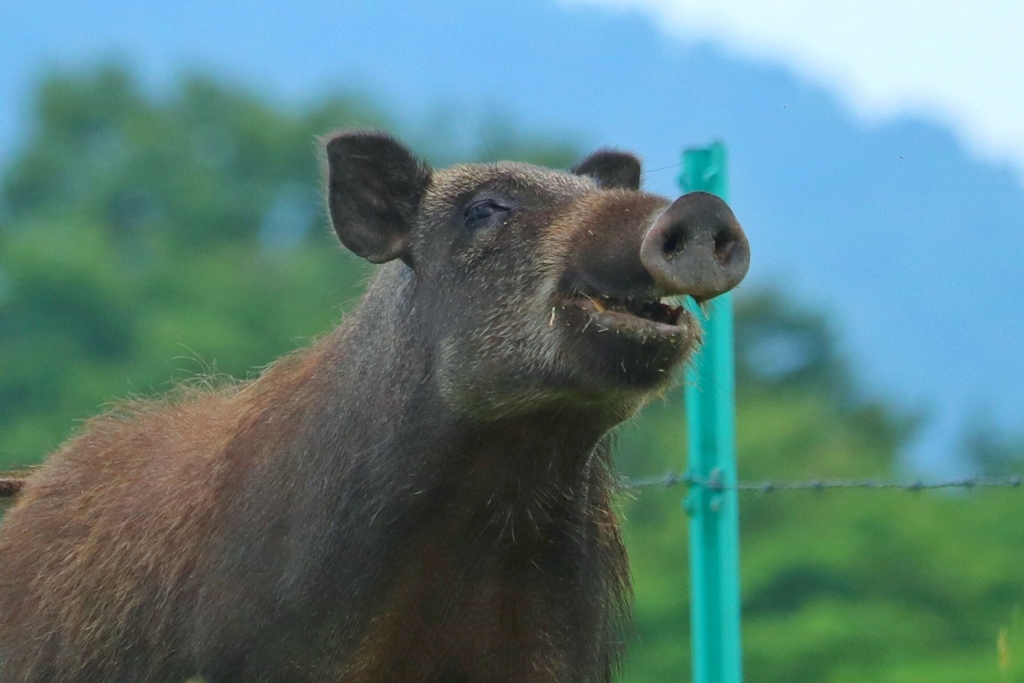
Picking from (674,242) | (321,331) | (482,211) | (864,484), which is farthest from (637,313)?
(321,331)

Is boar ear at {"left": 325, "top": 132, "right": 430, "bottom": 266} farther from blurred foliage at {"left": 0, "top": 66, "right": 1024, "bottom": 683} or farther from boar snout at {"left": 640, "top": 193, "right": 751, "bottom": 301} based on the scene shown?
boar snout at {"left": 640, "top": 193, "right": 751, "bottom": 301}

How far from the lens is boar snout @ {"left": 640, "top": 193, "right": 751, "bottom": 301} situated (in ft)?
13.3

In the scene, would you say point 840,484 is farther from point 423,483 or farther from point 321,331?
point 321,331

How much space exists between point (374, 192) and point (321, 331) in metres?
1.56

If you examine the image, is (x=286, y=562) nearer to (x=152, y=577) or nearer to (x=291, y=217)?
(x=152, y=577)

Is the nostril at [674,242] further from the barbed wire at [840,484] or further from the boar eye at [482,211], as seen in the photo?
the barbed wire at [840,484]

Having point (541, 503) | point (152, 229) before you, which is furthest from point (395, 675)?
point (152, 229)

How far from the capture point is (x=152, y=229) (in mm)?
50312

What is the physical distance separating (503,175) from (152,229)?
46891 mm

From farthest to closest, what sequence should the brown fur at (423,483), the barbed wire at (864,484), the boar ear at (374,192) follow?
the boar ear at (374,192)
the barbed wire at (864,484)
the brown fur at (423,483)

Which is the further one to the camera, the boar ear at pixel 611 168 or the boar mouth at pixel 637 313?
the boar ear at pixel 611 168

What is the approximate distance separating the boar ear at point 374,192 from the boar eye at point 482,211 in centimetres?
27

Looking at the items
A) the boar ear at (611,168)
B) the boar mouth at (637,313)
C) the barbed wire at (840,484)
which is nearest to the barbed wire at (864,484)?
the barbed wire at (840,484)

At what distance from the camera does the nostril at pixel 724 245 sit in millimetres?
4113
